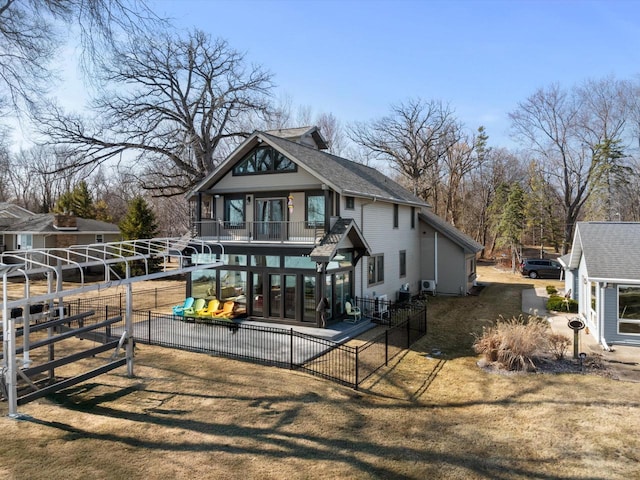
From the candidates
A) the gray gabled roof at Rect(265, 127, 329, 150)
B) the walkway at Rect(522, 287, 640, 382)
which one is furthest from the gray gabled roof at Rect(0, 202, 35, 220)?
the walkway at Rect(522, 287, 640, 382)

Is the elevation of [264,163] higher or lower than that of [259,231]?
higher

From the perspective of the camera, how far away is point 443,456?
291 inches

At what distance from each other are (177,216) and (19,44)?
32841 millimetres

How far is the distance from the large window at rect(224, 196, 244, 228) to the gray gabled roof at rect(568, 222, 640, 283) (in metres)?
14.0

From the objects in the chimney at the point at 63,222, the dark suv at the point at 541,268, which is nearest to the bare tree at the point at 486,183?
the dark suv at the point at 541,268

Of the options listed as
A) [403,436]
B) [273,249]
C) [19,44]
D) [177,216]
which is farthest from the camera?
[177,216]

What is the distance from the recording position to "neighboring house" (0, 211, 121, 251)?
3488cm

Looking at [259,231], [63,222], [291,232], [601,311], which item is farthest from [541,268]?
[63,222]

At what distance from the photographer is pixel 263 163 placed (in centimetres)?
1855

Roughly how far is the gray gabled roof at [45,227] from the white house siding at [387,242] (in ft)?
88.9

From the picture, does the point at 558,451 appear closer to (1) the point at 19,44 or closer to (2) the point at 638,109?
(1) the point at 19,44

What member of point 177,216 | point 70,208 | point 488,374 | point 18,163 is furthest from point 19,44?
point 18,163

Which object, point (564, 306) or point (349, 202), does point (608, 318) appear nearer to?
point (564, 306)

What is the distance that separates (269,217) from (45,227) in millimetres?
25722
